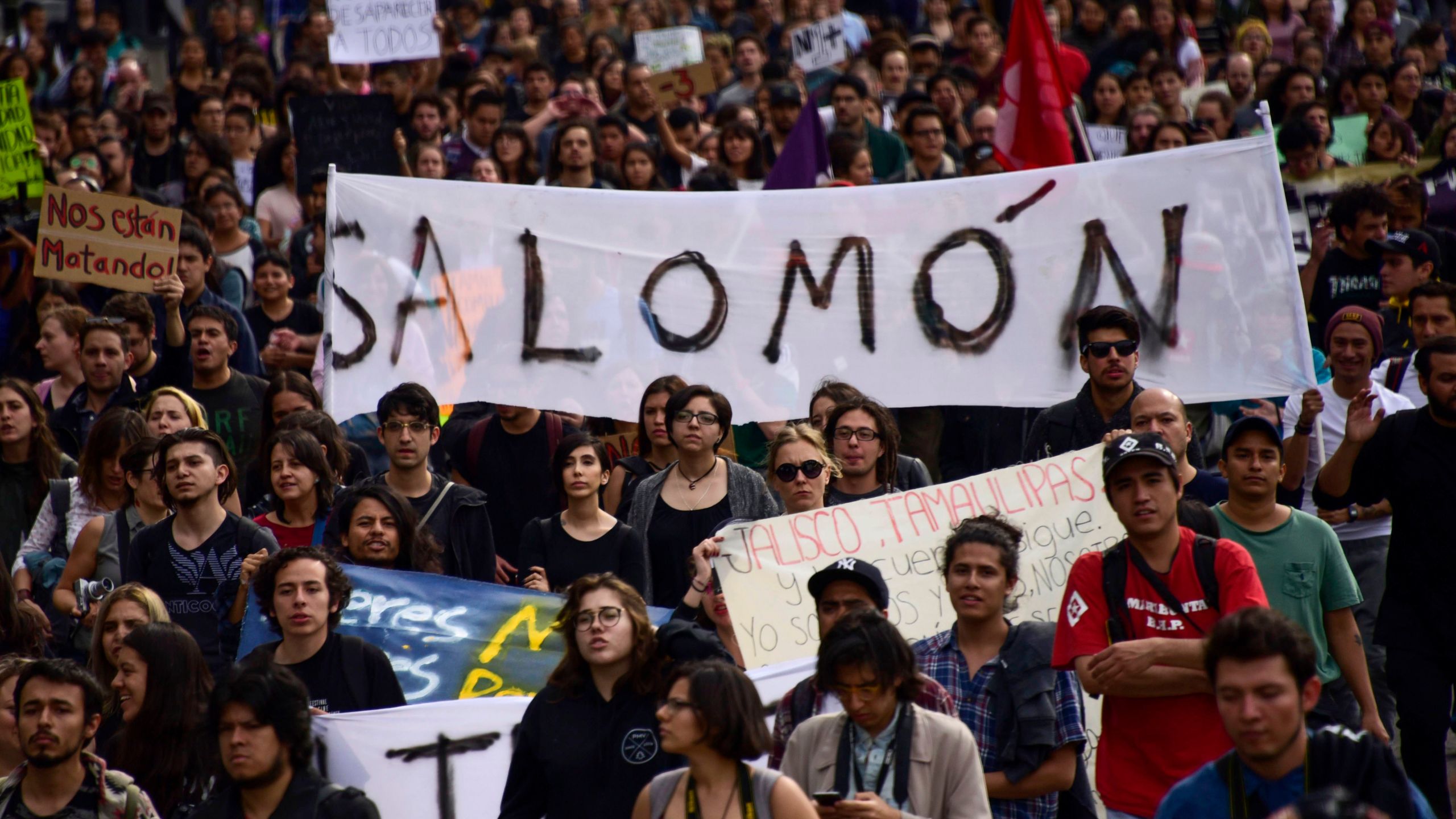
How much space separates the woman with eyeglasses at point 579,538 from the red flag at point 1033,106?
374cm

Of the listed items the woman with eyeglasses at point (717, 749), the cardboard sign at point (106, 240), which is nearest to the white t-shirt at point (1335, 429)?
the woman with eyeglasses at point (717, 749)

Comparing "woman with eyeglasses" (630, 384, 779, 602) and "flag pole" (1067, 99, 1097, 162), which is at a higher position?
"flag pole" (1067, 99, 1097, 162)

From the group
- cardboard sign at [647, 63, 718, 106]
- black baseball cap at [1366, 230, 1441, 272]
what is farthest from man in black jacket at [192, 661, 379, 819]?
cardboard sign at [647, 63, 718, 106]

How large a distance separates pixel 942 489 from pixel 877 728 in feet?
6.38

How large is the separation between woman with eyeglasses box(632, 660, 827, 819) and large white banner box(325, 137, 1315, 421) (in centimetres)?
368

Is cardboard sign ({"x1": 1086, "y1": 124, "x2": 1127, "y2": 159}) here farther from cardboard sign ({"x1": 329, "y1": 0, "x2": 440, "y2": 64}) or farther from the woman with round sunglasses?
the woman with round sunglasses

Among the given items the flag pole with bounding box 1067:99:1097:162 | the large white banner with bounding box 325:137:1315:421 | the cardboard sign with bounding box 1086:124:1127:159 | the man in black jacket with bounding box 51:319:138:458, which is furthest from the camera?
the cardboard sign with bounding box 1086:124:1127:159

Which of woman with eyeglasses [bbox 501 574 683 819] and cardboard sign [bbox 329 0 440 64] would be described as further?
cardboard sign [bbox 329 0 440 64]

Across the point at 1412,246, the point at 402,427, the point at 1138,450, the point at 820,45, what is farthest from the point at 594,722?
the point at 820,45

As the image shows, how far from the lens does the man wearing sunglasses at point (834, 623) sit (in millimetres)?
4812

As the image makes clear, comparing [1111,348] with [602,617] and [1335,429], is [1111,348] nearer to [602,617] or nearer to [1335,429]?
[1335,429]

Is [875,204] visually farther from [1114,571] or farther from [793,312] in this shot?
[1114,571]

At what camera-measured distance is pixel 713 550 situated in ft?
20.0

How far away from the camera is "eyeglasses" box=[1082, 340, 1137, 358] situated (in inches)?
259
